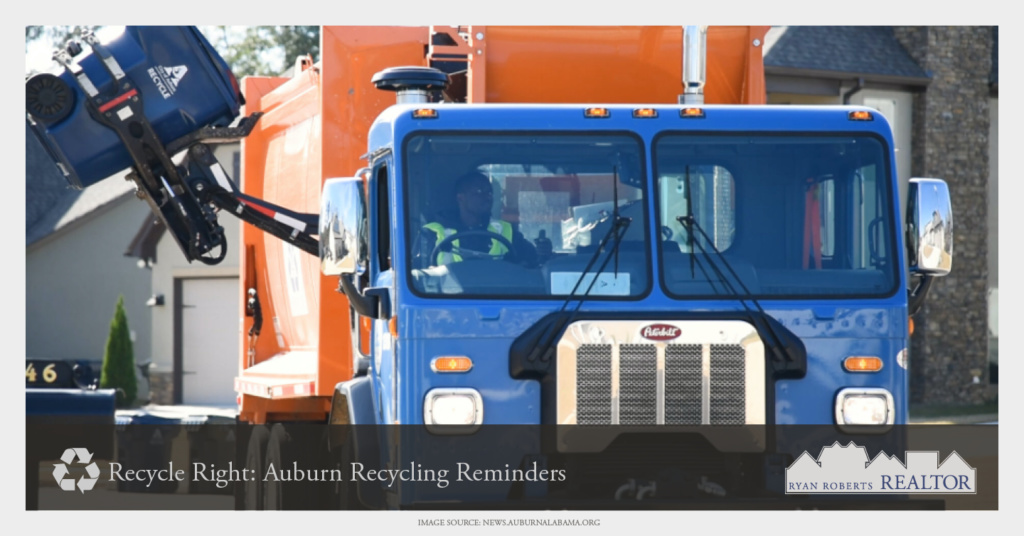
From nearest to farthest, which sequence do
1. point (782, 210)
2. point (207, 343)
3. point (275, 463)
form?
1. point (782, 210)
2. point (275, 463)
3. point (207, 343)

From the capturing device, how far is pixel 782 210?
20.1 ft

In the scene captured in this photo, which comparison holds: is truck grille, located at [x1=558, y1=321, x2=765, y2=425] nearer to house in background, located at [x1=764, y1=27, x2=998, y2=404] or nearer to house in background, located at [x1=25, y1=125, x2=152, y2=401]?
house in background, located at [x1=764, y1=27, x2=998, y2=404]

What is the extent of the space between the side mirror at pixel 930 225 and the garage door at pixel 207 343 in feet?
67.0

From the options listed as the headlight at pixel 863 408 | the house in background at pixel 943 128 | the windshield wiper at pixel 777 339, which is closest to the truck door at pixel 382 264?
the windshield wiper at pixel 777 339

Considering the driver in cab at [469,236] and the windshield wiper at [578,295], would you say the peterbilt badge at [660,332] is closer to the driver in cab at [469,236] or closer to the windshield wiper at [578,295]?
the windshield wiper at [578,295]

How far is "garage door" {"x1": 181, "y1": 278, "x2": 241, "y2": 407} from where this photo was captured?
2538cm

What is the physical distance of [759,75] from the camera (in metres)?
7.41

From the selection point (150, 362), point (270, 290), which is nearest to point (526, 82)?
point (270, 290)

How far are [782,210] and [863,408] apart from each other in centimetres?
95

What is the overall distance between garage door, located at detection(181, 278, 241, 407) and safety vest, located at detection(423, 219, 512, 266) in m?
19.9

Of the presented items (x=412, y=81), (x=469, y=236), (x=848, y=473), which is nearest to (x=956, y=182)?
(x=412, y=81)

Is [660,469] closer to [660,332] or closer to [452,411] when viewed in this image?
[660,332]

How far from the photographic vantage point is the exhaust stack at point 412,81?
6719mm

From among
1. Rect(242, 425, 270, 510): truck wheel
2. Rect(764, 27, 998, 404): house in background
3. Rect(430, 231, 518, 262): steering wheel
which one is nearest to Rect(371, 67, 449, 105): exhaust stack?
Rect(430, 231, 518, 262): steering wheel
